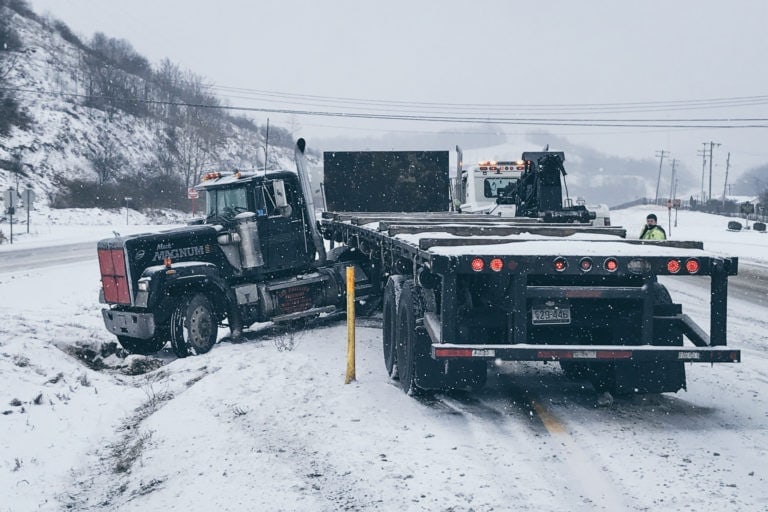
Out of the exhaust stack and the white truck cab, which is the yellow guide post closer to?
the exhaust stack

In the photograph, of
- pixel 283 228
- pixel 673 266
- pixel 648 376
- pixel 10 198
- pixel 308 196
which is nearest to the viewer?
pixel 673 266

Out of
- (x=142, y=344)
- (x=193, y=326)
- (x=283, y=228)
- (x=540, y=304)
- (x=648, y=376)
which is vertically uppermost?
(x=283, y=228)

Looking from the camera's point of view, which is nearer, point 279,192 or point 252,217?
point 279,192

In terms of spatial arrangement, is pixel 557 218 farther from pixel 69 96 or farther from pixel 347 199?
pixel 69 96

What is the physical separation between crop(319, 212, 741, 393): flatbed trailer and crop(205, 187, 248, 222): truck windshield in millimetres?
4817

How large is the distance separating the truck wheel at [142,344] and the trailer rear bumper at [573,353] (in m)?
6.30

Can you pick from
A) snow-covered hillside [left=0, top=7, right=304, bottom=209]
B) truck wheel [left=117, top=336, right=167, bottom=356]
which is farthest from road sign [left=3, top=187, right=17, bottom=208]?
truck wheel [left=117, top=336, right=167, bottom=356]

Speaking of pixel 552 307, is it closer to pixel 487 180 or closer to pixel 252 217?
pixel 252 217

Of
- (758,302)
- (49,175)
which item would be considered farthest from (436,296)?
(49,175)

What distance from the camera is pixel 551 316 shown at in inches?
254

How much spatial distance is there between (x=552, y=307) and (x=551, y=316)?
8 centimetres

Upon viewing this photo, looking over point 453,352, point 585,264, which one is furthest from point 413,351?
point 585,264

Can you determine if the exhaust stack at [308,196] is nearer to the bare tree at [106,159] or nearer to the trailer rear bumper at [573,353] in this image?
the trailer rear bumper at [573,353]

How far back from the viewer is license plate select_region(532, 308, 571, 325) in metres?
6.44
